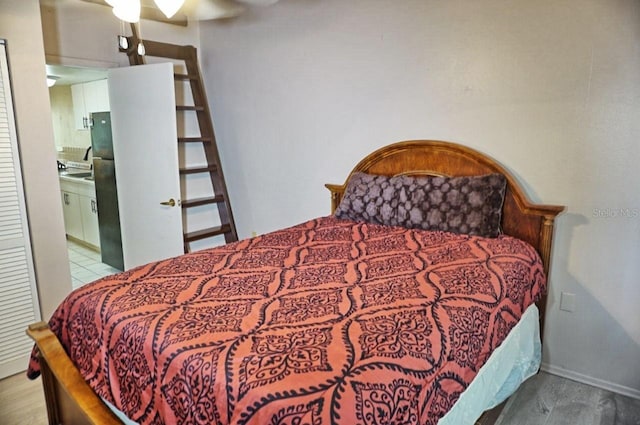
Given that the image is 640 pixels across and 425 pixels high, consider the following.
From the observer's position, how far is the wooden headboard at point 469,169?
7.68ft

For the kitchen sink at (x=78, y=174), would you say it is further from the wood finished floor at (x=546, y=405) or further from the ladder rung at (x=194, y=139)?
the wood finished floor at (x=546, y=405)

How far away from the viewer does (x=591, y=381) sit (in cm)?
238

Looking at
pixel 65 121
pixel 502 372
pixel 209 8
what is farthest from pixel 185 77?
pixel 502 372

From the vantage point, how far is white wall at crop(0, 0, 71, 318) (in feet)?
7.86

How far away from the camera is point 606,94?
213cm

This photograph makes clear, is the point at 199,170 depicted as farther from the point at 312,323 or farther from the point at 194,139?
the point at 312,323

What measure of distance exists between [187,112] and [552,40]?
278 centimetres

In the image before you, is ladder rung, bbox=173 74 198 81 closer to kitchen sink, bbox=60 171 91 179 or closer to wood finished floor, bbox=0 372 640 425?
kitchen sink, bbox=60 171 91 179

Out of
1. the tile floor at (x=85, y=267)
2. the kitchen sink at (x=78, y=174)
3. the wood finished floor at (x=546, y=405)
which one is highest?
the kitchen sink at (x=78, y=174)

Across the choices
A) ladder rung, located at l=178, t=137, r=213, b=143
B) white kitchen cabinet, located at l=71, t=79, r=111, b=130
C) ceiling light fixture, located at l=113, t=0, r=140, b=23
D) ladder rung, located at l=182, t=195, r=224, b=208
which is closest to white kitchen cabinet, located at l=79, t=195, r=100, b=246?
white kitchen cabinet, located at l=71, t=79, r=111, b=130

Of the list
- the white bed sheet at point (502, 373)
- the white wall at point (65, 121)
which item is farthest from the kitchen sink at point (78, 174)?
the white bed sheet at point (502, 373)

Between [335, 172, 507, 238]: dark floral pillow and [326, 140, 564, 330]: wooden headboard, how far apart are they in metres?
0.10

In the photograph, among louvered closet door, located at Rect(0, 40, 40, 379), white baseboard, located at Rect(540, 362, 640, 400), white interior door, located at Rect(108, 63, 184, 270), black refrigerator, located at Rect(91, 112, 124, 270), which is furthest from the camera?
black refrigerator, located at Rect(91, 112, 124, 270)

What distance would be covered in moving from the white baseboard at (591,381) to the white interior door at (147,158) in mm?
2604
